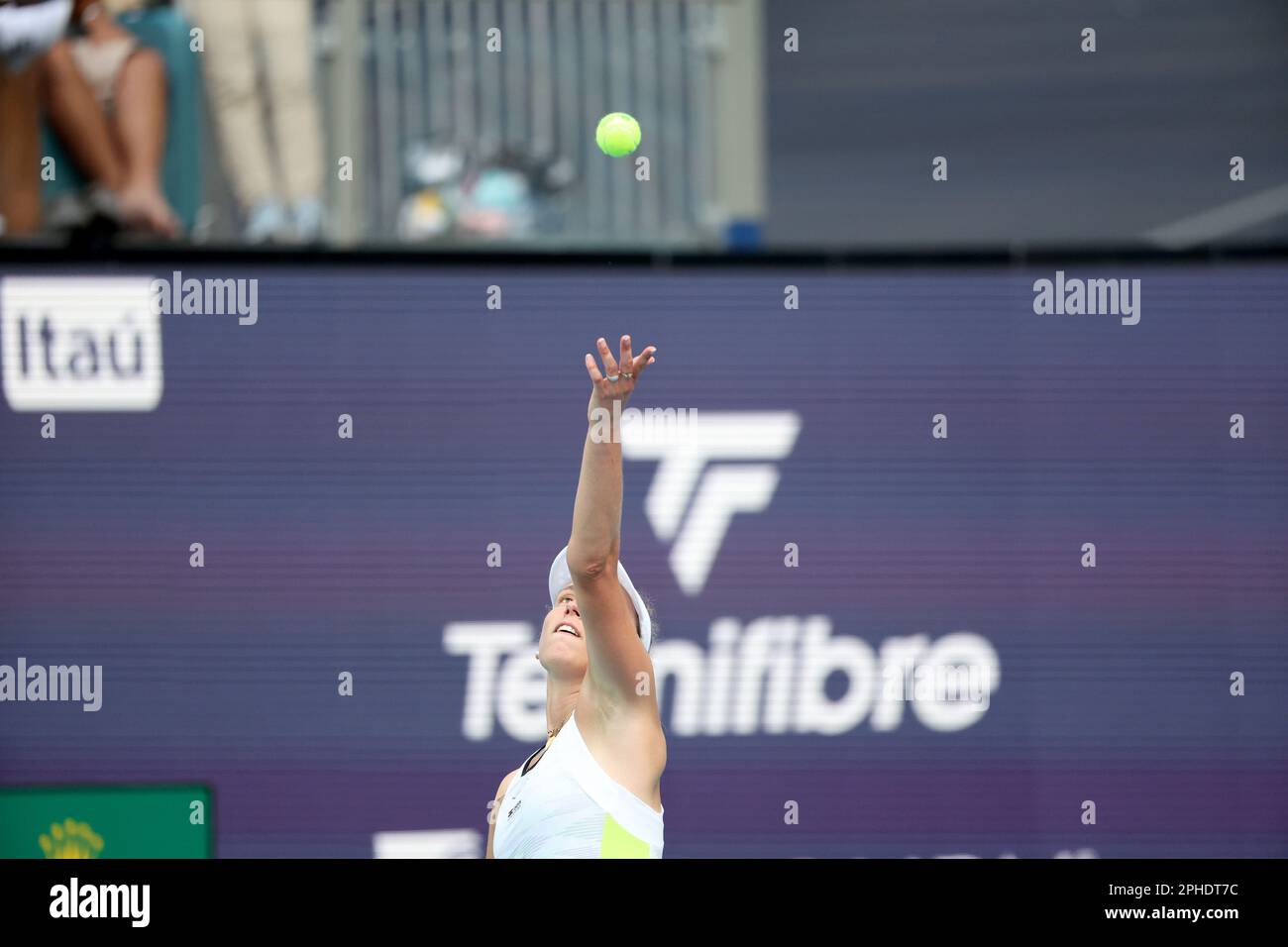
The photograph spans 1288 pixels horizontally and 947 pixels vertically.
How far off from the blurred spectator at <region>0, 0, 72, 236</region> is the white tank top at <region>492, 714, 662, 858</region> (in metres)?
2.46

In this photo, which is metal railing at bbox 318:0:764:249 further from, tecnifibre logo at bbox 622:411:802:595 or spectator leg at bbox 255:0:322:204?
tecnifibre logo at bbox 622:411:802:595

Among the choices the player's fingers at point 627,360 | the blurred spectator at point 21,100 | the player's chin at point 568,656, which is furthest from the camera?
the blurred spectator at point 21,100

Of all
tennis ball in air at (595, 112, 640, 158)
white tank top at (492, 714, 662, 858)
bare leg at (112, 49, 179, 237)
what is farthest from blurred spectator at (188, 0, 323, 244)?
white tank top at (492, 714, 662, 858)

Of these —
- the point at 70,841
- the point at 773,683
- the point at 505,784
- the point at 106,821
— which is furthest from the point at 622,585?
the point at 70,841

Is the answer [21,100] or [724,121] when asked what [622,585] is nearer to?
[724,121]

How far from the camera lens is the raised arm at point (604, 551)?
416 cm

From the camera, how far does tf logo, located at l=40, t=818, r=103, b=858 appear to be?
4.68 meters

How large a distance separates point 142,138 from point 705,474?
2.15m

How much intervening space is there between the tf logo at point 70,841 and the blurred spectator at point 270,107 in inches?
78.9

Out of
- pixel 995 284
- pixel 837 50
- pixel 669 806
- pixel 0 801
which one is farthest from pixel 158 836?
pixel 837 50

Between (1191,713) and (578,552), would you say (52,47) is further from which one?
(1191,713)

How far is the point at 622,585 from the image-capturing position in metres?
4.61
